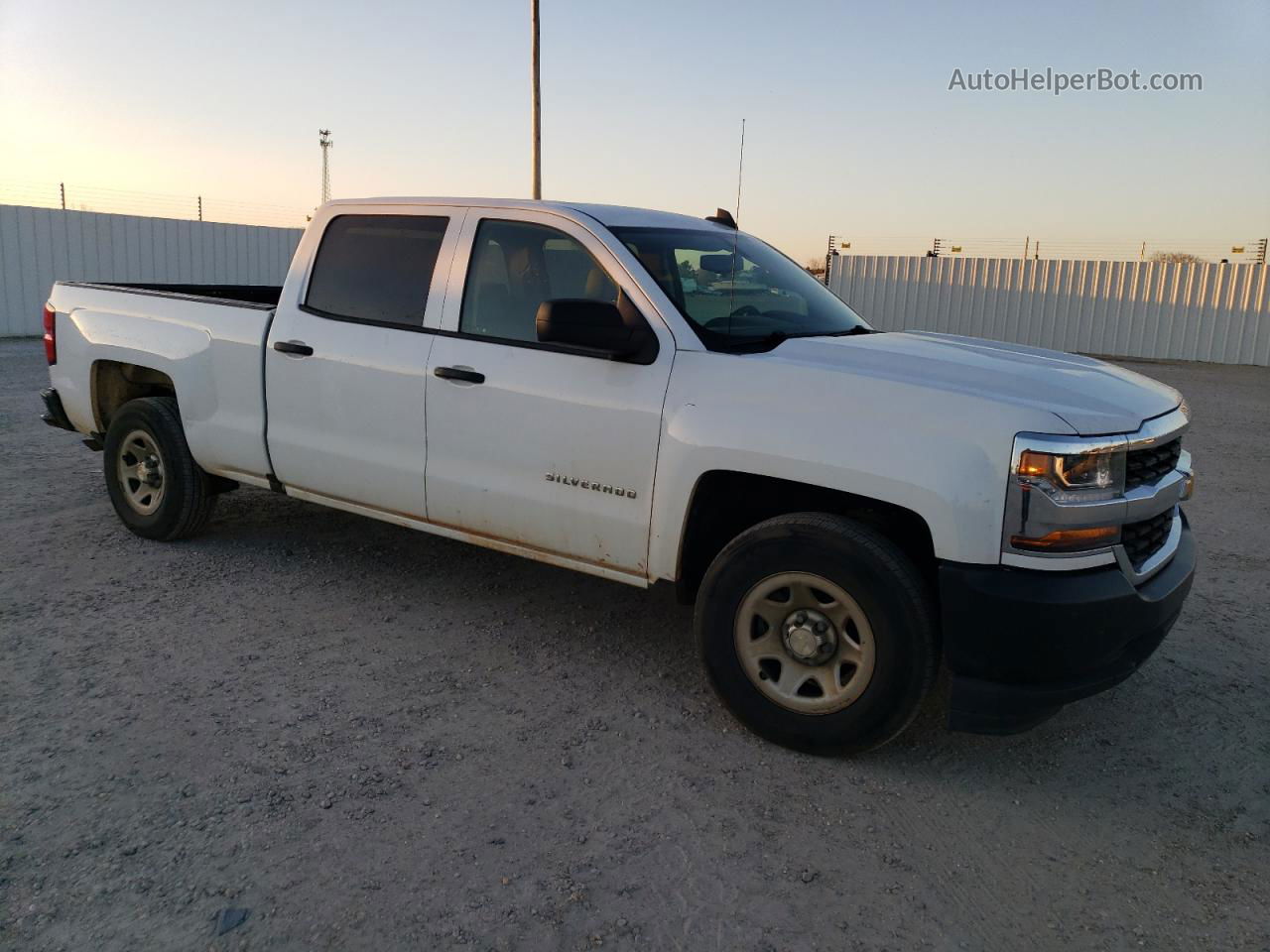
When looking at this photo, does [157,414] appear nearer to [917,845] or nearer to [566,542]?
[566,542]

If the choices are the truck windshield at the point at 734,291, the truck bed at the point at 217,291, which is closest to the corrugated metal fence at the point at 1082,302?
the truck bed at the point at 217,291

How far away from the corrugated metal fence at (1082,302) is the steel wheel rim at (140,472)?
2094 cm

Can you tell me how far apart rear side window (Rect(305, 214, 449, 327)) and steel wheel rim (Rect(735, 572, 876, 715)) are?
2.07 metres

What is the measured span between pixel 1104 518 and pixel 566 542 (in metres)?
2.00

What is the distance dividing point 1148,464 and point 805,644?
1302 mm

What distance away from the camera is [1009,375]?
138 inches

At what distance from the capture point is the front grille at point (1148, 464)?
130 inches

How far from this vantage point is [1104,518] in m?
3.15

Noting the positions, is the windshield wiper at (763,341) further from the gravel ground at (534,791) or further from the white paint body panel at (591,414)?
the gravel ground at (534,791)

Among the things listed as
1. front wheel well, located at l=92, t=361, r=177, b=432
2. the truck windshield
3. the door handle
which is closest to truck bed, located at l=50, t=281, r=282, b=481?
front wheel well, located at l=92, t=361, r=177, b=432

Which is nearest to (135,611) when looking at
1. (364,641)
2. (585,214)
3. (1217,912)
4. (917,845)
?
(364,641)

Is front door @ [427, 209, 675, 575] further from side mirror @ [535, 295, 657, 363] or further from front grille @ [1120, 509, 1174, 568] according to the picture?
front grille @ [1120, 509, 1174, 568]

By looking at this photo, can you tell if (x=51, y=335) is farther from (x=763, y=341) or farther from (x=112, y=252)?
(x=112, y=252)

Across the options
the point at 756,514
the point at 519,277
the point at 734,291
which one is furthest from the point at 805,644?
the point at 519,277
